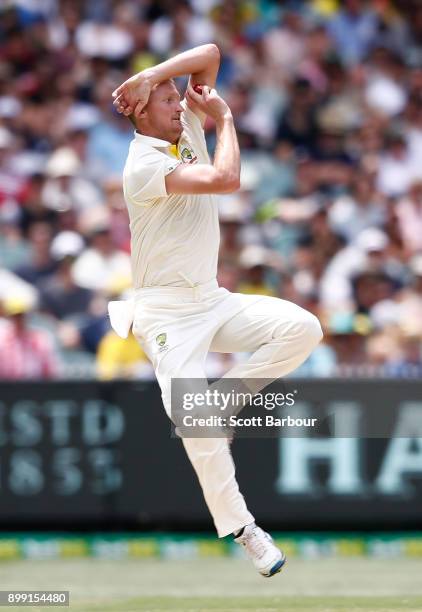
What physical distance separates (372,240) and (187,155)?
14.0 ft

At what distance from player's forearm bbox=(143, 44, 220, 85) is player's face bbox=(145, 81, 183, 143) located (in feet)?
0.21

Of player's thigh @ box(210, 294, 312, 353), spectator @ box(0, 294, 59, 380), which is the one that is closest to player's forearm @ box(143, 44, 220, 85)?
player's thigh @ box(210, 294, 312, 353)

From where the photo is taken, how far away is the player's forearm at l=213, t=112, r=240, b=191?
238 inches

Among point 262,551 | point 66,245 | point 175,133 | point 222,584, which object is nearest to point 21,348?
point 66,245

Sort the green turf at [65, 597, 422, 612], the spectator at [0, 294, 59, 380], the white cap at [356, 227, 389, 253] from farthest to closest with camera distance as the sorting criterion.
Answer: the white cap at [356, 227, 389, 253], the spectator at [0, 294, 59, 380], the green turf at [65, 597, 422, 612]

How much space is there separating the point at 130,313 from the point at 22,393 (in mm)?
2616

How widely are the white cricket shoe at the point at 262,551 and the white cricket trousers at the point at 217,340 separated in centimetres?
6

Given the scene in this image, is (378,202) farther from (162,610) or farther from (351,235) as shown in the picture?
(162,610)

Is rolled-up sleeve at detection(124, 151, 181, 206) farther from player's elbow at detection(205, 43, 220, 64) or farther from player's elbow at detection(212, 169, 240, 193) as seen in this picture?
player's elbow at detection(205, 43, 220, 64)

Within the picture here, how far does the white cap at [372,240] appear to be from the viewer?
1046 centimetres

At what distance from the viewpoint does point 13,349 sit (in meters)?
9.28

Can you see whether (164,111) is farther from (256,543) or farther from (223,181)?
(256,543)

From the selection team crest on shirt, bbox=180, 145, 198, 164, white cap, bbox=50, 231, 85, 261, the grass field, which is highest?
team crest on shirt, bbox=180, 145, 198, 164

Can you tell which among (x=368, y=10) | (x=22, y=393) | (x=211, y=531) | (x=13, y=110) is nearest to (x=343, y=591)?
(x=211, y=531)
